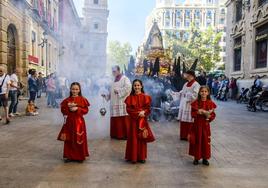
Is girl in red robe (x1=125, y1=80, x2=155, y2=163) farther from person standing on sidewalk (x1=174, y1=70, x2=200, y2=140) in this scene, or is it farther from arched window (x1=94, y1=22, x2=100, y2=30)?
arched window (x1=94, y1=22, x2=100, y2=30)

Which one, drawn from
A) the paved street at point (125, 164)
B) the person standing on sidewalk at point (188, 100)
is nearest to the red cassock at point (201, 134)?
the paved street at point (125, 164)

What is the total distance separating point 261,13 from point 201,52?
2325cm

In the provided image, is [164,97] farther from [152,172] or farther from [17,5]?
[17,5]

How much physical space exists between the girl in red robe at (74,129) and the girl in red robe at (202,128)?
175cm

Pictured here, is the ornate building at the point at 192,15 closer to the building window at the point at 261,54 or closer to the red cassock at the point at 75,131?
the building window at the point at 261,54

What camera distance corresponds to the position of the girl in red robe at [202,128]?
5367 mm

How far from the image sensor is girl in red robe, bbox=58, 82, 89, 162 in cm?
534

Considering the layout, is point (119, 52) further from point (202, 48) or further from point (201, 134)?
point (201, 134)

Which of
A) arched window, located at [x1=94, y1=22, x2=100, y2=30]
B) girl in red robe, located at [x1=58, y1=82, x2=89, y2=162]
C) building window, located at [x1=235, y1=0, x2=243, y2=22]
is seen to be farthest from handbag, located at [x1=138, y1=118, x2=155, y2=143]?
arched window, located at [x1=94, y1=22, x2=100, y2=30]

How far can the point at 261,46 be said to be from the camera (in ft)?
63.2

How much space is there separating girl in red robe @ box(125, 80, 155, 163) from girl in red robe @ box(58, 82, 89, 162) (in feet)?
2.41

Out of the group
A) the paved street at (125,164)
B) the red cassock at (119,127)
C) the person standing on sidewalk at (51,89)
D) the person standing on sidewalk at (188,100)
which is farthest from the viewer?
the person standing on sidewalk at (51,89)

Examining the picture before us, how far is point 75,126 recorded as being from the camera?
17.5 ft

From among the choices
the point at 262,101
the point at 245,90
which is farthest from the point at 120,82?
the point at 245,90
